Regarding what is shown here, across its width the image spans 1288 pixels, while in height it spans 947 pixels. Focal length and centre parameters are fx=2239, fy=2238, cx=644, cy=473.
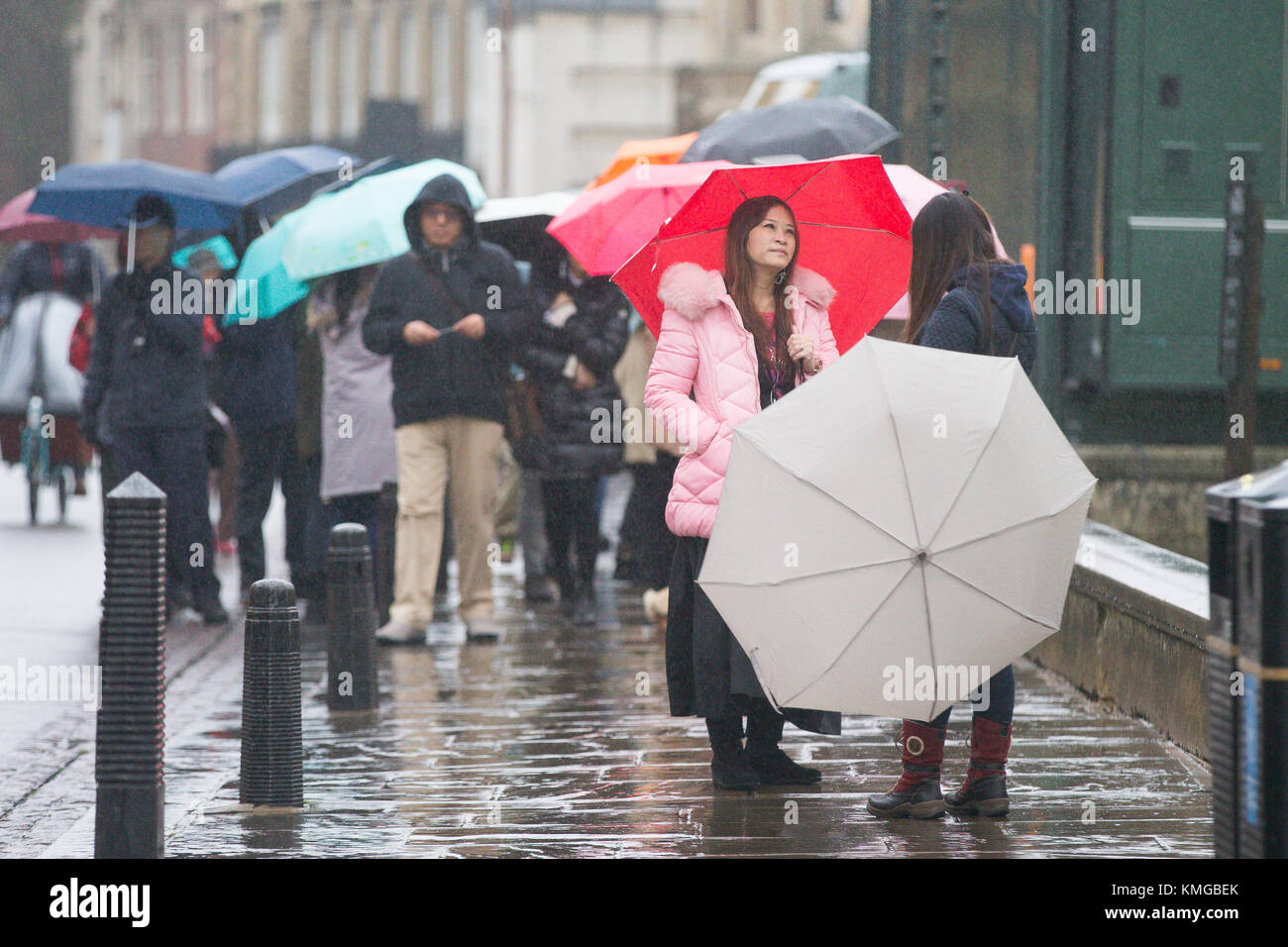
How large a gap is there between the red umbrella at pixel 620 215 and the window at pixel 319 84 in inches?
1626

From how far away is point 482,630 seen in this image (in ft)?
36.0

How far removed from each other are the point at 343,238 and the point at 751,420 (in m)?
5.53

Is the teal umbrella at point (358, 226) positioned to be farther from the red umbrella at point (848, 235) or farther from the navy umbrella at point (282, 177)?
the red umbrella at point (848, 235)

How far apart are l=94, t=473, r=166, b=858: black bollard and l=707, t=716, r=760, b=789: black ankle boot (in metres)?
2.10

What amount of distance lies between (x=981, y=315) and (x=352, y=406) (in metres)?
5.36

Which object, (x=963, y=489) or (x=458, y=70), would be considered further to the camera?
(x=458, y=70)

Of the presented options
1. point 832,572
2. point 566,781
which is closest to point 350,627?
point 566,781

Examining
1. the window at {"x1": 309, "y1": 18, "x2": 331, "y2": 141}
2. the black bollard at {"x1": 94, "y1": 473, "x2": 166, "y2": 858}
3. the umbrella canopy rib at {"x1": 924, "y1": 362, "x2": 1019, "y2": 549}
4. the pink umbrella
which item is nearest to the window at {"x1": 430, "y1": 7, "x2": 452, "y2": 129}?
the window at {"x1": 309, "y1": 18, "x2": 331, "y2": 141}

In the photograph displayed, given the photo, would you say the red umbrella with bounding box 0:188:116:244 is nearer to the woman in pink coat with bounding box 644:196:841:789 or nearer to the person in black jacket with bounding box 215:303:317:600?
the person in black jacket with bounding box 215:303:317:600

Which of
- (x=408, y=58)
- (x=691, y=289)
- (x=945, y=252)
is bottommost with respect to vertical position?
(x=691, y=289)

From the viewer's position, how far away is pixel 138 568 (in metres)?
5.38

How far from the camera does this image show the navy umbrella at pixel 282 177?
44.1 ft

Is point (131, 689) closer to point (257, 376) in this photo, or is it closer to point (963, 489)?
point (963, 489)

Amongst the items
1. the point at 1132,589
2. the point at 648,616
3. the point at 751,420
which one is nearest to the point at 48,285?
the point at 648,616
